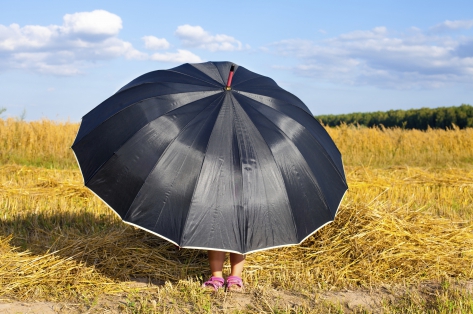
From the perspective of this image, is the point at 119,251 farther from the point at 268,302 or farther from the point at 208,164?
the point at 208,164

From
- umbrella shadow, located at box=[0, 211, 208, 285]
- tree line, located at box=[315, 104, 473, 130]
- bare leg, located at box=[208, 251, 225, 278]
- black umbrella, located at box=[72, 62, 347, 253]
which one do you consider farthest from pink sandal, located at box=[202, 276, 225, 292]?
tree line, located at box=[315, 104, 473, 130]

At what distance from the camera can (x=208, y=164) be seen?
3.99m

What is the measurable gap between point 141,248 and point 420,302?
279cm

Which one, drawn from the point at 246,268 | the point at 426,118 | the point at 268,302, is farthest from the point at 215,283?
the point at 426,118

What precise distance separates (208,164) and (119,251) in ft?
7.05

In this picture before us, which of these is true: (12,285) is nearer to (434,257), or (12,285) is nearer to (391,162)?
(434,257)

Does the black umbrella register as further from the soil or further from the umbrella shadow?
the umbrella shadow

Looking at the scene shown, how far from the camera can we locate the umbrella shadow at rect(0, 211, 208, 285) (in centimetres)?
532

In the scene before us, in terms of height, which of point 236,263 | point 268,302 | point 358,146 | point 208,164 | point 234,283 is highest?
point 208,164

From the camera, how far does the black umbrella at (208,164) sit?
A: 3.92m

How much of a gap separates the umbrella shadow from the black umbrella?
4.21 feet

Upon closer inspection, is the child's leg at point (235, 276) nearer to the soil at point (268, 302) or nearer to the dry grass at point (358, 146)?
the soil at point (268, 302)

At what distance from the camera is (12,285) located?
193 inches

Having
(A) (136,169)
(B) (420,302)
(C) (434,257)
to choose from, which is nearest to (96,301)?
(A) (136,169)
